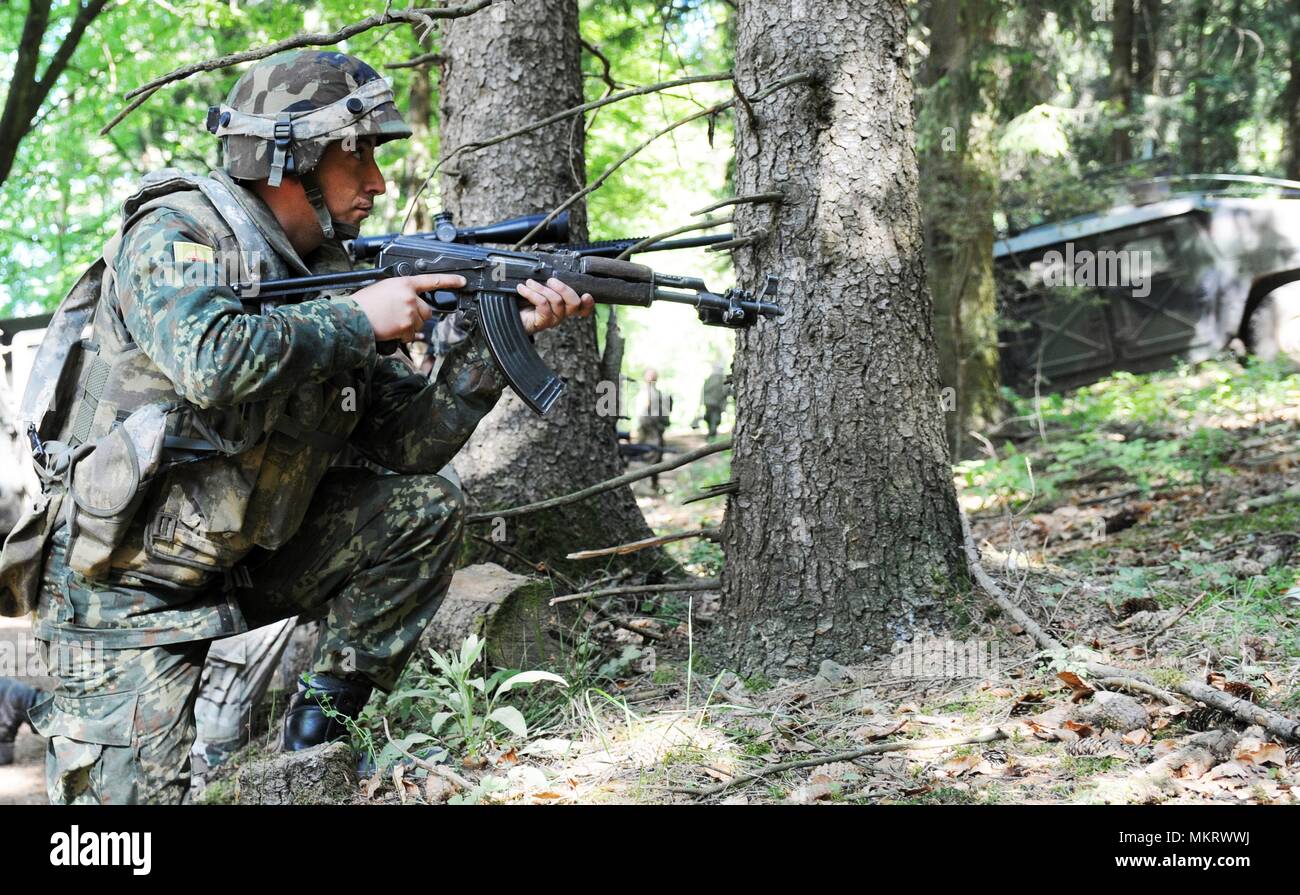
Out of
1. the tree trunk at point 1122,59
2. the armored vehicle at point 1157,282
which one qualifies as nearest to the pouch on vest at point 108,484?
the armored vehicle at point 1157,282

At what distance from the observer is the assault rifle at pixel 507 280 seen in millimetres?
3539

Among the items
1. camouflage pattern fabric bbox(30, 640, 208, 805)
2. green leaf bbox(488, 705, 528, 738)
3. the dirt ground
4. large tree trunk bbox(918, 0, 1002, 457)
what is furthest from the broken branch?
large tree trunk bbox(918, 0, 1002, 457)

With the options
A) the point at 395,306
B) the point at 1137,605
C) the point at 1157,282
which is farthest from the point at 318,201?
the point at 1157,282

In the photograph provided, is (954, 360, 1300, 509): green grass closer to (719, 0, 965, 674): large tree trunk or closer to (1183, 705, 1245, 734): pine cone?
(719, 0, 965, 674): large tree trunk

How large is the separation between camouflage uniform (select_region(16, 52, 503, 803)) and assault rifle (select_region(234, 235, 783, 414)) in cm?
23

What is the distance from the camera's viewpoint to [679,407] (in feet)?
101

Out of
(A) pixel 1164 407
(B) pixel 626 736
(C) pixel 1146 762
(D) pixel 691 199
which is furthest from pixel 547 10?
(D) pixel 691 199

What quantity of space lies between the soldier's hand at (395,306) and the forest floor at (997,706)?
4.54ft

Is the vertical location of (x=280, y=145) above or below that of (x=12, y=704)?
above

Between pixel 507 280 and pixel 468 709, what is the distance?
1467 millimetres

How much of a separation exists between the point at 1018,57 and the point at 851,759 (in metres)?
7.93

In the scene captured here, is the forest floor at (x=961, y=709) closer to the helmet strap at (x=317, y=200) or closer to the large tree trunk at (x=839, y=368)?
the large tree trunk at (x=839, y=368)

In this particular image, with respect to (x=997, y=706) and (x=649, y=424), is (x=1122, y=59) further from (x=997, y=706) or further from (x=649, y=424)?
(x=997, y=706)

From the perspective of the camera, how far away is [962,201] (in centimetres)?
944
